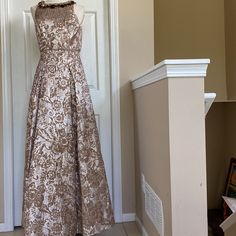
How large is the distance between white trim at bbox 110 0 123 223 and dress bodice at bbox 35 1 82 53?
42 cm

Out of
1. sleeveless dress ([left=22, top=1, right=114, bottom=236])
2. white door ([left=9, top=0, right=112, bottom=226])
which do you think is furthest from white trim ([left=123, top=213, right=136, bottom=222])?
sleeveless dress ([left=22, top=1, right=114, bottom=236])

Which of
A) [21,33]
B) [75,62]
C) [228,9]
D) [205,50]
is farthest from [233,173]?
[21,33]

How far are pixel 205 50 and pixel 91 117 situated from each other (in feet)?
5.51

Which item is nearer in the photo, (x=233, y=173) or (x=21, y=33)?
(x=21, y=33)

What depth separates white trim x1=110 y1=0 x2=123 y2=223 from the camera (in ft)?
8.20

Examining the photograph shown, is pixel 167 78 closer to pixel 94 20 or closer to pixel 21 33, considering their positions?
pixel 94 20

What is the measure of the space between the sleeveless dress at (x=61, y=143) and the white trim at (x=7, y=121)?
0.34 metres

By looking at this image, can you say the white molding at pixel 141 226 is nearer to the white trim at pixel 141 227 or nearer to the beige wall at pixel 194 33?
the white trim at pixel 141 227

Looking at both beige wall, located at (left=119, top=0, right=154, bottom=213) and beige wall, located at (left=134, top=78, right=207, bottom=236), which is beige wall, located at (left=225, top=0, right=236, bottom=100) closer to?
beige wall, located at (left=119, top=0, right=154, bottom=213)

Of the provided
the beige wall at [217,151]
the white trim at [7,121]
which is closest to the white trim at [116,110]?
the white trim at [7,121]

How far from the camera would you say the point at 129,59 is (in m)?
2.52

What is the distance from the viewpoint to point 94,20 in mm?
2533

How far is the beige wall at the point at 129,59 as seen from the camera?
8.23ft

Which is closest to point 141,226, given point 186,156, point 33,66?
point 186,156
